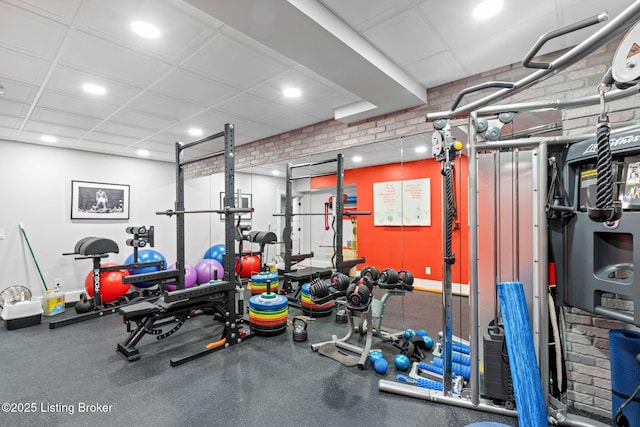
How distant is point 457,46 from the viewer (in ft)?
7.70

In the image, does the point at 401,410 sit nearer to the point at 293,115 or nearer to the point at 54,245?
the point at 293,115

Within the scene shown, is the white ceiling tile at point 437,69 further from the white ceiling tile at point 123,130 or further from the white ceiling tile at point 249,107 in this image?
the white ceiling tile at point 123,130

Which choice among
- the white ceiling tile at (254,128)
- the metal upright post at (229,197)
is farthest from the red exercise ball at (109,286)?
the white ceiling tile at (254,128)

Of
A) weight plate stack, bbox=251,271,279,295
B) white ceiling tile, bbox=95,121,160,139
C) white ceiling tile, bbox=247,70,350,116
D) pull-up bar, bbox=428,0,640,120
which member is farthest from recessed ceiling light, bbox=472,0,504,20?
white ceiling tile, bbox=95,121,160,139

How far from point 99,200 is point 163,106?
311 centimetres

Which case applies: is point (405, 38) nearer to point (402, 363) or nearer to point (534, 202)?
point (534, 202)

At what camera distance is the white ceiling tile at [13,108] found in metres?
3.31

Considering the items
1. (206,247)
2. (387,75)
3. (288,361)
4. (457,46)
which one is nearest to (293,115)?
(387,75)

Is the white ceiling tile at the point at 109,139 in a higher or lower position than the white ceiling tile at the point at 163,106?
lower

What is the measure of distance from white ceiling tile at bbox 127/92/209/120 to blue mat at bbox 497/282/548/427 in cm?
364

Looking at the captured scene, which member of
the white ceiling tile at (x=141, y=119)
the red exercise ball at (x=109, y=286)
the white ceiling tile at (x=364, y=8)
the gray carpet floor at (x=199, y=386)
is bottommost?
the gray carpet floor at (x=199, y=386)

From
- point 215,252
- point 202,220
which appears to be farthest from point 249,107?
point 202,220

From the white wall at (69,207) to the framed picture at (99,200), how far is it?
0.09m

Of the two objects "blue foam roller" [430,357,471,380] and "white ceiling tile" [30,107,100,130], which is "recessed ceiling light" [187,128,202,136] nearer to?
"white ceiling tile" [30,107,100,130]
